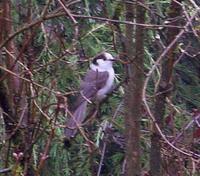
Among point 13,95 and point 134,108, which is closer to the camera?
point 134,108

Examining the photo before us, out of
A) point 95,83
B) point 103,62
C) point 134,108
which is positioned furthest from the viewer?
point 103,62

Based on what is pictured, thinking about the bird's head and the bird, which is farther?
the bird's head

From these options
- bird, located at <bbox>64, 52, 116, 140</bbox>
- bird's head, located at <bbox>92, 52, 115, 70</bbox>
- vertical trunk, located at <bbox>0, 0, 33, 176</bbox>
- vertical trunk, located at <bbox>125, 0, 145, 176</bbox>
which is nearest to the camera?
vertical trunk, located at <bbox>125, 0, 145, 176</bbox>

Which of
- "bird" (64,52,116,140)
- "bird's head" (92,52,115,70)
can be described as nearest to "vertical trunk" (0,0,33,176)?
"bird" (64,52,116,140)

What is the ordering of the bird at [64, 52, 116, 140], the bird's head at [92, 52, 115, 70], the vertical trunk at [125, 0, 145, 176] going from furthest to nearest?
1. the bird's head at [92, 52, 115, 70]
2. the bird at [64, 52, 116, 140]
3. the vertical trunk at [125, 0, 145, 176]

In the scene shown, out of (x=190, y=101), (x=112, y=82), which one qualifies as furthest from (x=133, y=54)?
(x=190, y=101)

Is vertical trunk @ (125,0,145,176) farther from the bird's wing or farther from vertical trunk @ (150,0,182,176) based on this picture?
the bird's wing

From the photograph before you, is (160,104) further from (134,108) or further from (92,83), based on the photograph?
(92,83)

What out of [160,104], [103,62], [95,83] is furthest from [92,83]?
[160,104]

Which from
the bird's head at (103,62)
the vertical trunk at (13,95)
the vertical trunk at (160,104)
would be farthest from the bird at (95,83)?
the vertical trunk at (160,104)

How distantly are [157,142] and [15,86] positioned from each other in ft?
3.35

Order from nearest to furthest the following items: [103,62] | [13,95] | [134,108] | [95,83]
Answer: [134,108]
[13,95]
[95,83]
[103,62]

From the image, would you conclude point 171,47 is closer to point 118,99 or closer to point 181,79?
point 118,99

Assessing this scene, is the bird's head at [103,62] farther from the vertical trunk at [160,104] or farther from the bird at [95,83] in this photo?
the vertical trunk at [160,104]
